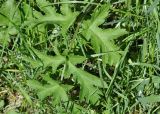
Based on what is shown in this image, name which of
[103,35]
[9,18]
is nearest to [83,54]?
[103,35]

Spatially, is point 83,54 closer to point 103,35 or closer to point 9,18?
point 103,35

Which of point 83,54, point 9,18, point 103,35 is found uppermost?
point 9,18

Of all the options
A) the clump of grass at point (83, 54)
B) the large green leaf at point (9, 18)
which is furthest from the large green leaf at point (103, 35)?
the large green leaf at point (9, 18)

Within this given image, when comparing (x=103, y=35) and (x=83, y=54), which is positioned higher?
(x=103, y=35)

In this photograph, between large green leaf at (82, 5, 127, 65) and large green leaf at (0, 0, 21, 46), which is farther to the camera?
large green leaf at (0, 0, 21, 46)

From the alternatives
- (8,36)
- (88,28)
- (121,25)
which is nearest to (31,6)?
(8,36)

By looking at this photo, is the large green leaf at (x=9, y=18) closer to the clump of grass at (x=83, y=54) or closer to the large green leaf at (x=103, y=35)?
the clump of grass at (x=83, y=54)

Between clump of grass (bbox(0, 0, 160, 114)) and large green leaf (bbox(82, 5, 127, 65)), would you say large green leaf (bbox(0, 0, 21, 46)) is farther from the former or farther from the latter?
large green leaf (bbox(82, 5, 127, 65))

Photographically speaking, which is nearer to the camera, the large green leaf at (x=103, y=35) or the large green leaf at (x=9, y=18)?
the large green leaf at (x=103, y=35)

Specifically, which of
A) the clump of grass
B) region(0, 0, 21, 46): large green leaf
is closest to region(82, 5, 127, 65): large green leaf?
the clump of grass
